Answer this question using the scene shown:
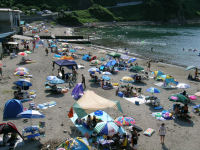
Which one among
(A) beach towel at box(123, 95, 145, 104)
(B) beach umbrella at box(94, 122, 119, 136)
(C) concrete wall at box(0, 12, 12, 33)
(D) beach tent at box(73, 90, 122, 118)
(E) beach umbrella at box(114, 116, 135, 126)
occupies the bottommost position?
(A) beach towel at box(123, 95, 145, 104)

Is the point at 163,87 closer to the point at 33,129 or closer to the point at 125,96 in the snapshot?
the point at 125,96

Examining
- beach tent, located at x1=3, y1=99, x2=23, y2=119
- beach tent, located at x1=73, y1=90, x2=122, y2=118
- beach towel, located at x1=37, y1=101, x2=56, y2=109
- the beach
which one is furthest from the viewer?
beach towel, located at x1=37, y1=101, x2=56, y2=109

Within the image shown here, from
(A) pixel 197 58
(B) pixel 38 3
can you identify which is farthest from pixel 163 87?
(B) pixel 38 3

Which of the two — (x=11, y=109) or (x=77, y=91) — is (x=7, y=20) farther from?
(x=11, y=109)

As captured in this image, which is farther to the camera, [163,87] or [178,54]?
[178,54]

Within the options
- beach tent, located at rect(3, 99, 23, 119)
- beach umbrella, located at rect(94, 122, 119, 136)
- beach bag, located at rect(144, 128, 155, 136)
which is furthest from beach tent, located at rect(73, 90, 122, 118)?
beach tent, located at rect(3, 99, 23, 119)

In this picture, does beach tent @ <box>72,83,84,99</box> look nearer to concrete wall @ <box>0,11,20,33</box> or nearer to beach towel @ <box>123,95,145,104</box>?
beach towel @ <box>123,95,145,104</box>

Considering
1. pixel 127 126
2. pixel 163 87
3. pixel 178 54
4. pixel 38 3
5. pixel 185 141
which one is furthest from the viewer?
pixel 38 3

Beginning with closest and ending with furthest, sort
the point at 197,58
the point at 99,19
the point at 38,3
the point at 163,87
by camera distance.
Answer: the point at 163,87, the point at 197,58, the point at 38,3, the point at 99,19

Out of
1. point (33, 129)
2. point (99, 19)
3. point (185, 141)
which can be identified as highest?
point (99, 19)

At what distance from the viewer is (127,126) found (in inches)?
590

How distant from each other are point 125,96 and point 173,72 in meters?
15.4

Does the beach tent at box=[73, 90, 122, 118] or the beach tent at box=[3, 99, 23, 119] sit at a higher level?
the beach tent at box=[73, 90, 122, 118]

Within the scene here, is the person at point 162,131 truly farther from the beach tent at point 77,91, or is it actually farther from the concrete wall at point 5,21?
the concrete wall at point 5,21
